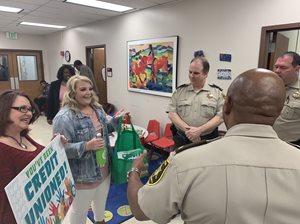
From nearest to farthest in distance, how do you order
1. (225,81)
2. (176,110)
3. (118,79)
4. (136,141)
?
(136,141) < (176,110) < (225,81) < (118,79)

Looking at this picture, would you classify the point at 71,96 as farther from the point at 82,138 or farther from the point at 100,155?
the point at 100,155

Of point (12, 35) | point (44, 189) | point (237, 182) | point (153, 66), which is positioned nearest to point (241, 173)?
point (237, 182)

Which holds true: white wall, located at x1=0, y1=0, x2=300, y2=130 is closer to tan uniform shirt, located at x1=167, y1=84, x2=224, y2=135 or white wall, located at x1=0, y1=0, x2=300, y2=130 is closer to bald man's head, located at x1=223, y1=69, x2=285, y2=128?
tan uniform shirt, located at x1=167, y1=84, x2=224, y2=135

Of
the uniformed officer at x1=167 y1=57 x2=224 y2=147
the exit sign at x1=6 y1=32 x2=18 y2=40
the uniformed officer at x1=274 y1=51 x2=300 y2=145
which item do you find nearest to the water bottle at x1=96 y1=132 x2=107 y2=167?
the uniformed officer at x1=167 y1=57 x2=224 y2=147

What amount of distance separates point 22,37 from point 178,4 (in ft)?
21.0

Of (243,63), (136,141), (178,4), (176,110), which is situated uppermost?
(178,4)

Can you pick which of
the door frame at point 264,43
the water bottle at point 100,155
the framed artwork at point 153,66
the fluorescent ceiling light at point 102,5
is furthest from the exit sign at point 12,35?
the door frame at point 264,43

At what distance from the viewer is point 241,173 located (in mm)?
680

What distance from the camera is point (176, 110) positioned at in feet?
7.36

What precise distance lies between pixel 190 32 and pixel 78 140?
8.55 ft

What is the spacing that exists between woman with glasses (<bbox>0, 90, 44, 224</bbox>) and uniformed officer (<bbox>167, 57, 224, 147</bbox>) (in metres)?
1.26

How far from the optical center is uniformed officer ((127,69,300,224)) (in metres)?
0.67

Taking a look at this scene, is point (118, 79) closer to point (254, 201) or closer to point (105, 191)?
point (105, 191)

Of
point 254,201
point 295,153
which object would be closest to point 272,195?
point 254,201
